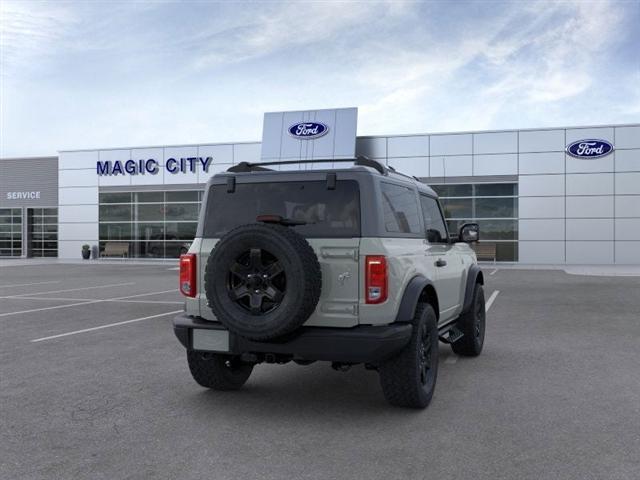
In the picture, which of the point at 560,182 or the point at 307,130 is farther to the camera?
the point at 307,130

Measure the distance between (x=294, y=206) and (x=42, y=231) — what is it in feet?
127

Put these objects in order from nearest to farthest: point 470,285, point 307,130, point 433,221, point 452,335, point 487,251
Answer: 1. point 433,221
2. point 452,335
3. point 470,285
4. point 487,251
5. point 307,130

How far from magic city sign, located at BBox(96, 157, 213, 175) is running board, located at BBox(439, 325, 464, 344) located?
28.5 metres

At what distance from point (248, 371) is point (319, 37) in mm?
12125

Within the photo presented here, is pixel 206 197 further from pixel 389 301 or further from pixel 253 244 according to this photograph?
pixel 389 301

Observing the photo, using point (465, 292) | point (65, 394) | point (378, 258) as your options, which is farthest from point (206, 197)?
point (465, 292)

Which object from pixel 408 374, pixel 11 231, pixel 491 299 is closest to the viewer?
pixel 408 374

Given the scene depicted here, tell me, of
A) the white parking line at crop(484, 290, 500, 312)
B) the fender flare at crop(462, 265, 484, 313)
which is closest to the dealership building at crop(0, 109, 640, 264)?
the white parking line at crop(484, 290, 500, 312)

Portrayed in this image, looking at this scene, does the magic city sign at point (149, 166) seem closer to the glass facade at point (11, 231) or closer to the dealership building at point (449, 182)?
the dealership building at point (449, 182)

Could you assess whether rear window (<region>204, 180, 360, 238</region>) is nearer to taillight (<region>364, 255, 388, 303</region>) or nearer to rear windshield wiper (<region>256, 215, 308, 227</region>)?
rear windshield wiper (<region>256, 215, 308, 227</region>)

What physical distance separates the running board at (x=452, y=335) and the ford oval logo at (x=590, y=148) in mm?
25001

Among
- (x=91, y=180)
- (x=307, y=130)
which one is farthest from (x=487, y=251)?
(x=91, y=180)

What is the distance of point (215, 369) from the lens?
5.47 meters

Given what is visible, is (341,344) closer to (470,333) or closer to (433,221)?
(433,221)
